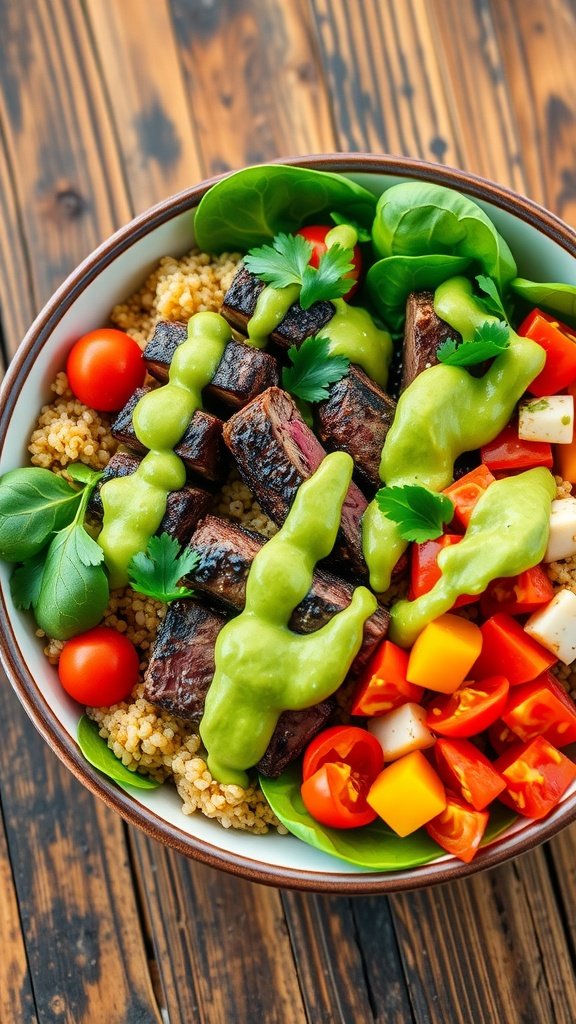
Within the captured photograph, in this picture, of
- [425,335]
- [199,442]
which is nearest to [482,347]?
[425,335]

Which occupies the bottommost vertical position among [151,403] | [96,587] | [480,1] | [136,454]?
[96,587]

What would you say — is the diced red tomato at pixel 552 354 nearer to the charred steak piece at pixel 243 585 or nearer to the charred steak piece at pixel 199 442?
the charred steak piece at pixel 243 585

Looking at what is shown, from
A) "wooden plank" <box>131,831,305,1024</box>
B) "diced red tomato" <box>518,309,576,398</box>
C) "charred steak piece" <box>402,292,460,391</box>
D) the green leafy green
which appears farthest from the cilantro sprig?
"wooden plank" <box>131,831,305,1024</box>

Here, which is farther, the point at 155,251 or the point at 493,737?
the point at 155,251

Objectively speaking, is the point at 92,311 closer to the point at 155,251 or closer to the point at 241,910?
the point at 155,251

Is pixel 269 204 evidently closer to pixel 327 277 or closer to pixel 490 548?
pixel 327 277

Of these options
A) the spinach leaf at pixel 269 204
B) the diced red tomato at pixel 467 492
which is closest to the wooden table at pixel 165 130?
the spinach leaf at pixel 269 204

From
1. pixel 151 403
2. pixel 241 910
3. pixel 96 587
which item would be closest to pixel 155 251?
pixel 151 403
